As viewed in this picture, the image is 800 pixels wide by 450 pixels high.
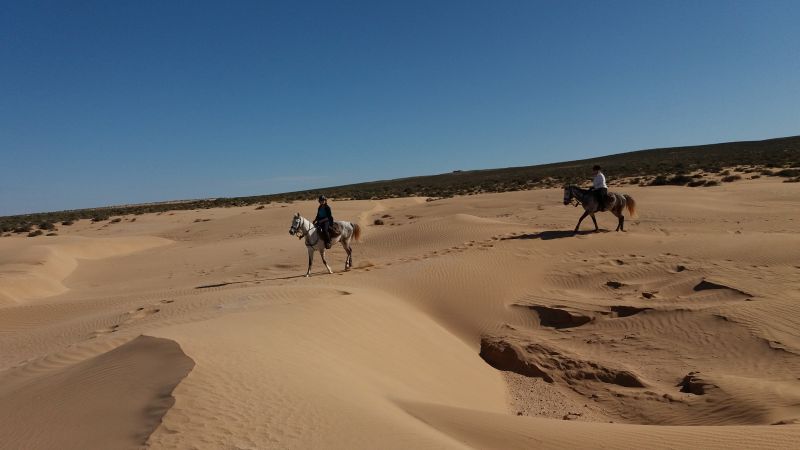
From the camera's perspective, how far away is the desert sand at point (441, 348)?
14.1 ft

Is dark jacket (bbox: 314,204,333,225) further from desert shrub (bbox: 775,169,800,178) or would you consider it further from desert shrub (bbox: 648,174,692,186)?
desert shrub (bbox: 775,169,800,178)

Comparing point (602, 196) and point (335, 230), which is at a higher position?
point (602, 196)

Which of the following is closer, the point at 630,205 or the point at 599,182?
the point at 599,182

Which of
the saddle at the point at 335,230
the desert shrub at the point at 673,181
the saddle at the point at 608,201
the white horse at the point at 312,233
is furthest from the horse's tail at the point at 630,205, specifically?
the desert shrub at the point at 673,181

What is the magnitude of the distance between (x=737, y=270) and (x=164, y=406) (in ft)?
39.4

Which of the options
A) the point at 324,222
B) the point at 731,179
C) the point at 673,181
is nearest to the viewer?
the point at 324,222

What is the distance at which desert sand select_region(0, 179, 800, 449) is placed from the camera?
A: 429cm

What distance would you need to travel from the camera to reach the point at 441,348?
27.7 ft

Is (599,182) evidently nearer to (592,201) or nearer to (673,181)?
(592,201)

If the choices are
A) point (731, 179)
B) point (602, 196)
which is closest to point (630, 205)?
point (602, 196)

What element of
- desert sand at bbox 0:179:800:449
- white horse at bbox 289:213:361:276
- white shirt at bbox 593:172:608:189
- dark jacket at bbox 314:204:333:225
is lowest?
desert sand at bbox 0:179:800:449

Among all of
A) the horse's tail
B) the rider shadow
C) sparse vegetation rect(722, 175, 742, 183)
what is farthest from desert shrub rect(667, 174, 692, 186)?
the rider shadow

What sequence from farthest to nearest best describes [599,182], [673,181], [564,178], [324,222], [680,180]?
[564,178], [673,181], [680,180], [599,182], [324,222]

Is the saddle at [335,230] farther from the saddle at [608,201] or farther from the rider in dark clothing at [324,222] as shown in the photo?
the saddle at [608,201]
